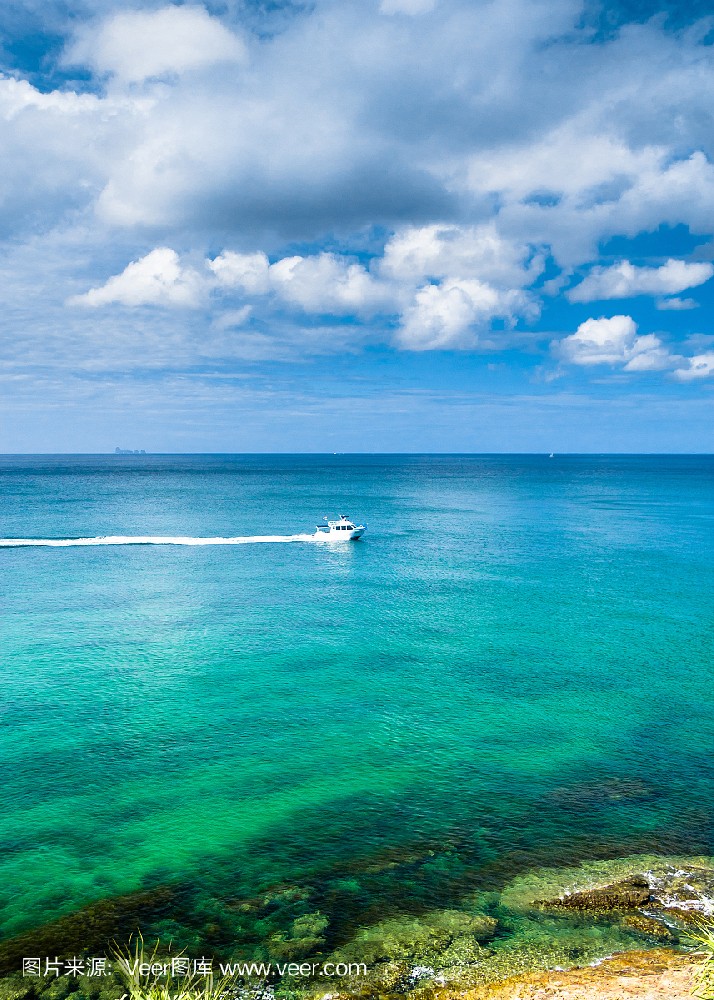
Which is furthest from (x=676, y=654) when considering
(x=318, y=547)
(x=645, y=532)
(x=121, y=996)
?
(x=645, y=532)

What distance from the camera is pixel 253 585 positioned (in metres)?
66.8

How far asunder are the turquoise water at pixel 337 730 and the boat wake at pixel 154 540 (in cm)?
1311

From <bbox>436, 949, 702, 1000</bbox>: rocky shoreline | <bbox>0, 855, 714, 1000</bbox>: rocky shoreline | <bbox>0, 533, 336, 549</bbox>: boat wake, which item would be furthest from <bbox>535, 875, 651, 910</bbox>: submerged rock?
<bbox>0, 533, 336, 549</bbox>: boat wake

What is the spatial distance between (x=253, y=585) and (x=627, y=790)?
4432 cm

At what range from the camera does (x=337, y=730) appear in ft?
114

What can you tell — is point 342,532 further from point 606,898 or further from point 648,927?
point 648,927

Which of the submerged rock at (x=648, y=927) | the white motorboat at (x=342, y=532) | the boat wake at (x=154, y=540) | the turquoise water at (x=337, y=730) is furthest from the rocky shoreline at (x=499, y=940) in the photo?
the boat wake at (x=154, y=540)

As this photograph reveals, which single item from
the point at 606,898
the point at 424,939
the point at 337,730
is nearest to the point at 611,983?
the point at 606,898

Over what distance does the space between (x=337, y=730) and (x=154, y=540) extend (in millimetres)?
65509

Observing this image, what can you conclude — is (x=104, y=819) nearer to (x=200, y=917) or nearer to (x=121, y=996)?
(x=200, y=917)

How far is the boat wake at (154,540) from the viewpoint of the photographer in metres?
89.1

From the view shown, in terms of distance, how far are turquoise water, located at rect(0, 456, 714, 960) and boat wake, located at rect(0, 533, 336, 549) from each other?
13112mm

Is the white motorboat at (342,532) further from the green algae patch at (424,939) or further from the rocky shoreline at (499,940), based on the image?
the green algae patch at (424,939)

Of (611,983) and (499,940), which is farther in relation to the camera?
(499,940)
